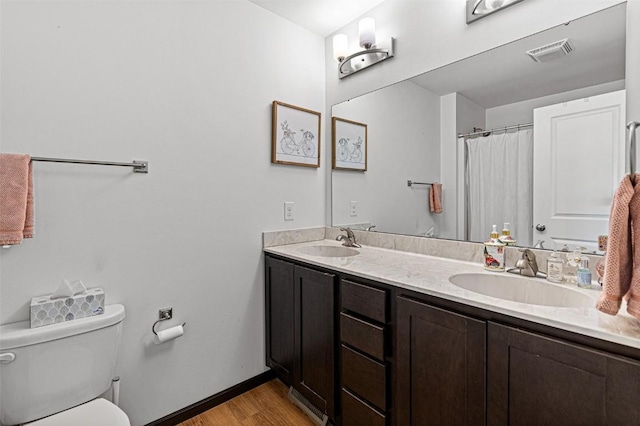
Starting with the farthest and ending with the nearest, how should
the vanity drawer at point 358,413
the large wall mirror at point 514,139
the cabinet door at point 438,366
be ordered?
1. the vanity drawer at point 358,413
2. the large wall mirror at point 514,139
3. the cabinet door at point 438,366

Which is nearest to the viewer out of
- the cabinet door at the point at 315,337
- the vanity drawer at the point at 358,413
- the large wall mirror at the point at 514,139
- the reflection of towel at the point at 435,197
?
the large wall mirror at the point at 514,139

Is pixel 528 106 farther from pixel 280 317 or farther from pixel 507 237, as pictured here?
pixel 280 317

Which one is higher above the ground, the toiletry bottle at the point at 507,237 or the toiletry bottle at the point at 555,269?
the toiletry bottle at the point at 507,237

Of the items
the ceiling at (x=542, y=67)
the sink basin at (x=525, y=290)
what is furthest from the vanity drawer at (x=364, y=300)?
the ceiling at (x=542, y=67)

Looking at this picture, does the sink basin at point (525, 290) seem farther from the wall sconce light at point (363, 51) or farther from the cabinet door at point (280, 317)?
the wall sconce light at point (363, 51)

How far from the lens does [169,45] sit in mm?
1646

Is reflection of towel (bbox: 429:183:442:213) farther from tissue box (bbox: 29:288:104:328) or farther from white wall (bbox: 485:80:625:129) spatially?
tissue box (bbox: 29:288:104:328)

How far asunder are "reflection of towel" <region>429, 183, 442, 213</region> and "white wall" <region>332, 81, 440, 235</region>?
1.1 inches

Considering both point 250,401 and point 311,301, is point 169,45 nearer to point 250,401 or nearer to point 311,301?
point 311,301

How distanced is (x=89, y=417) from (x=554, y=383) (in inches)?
60.6

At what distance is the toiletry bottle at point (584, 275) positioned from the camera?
1.12m

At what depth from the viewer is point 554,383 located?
854 mm

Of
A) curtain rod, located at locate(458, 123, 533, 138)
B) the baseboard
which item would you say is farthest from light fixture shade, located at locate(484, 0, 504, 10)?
the baseboard

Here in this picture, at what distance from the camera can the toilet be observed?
112 centimetres
